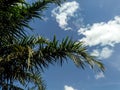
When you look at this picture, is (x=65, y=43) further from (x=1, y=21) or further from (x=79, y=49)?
(x=1, y=21)

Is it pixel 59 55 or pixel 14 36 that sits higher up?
pixel 14 36

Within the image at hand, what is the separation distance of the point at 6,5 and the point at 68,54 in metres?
2.08

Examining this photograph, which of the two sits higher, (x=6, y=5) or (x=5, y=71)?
(x=6, y=5)

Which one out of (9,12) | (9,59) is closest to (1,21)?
(9,12)

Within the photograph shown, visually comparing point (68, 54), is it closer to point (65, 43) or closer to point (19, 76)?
point (65, 43)

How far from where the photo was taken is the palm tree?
9.35 meters

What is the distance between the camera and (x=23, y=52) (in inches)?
373

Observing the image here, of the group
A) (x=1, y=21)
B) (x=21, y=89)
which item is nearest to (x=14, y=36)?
(x=1, y=21)

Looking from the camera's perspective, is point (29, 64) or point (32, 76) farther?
point (32, 76)

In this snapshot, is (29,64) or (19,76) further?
(19,76)

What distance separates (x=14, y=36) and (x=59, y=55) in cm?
154

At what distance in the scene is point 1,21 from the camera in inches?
388

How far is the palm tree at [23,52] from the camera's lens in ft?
30.7

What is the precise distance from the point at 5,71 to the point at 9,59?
575 millimetres
